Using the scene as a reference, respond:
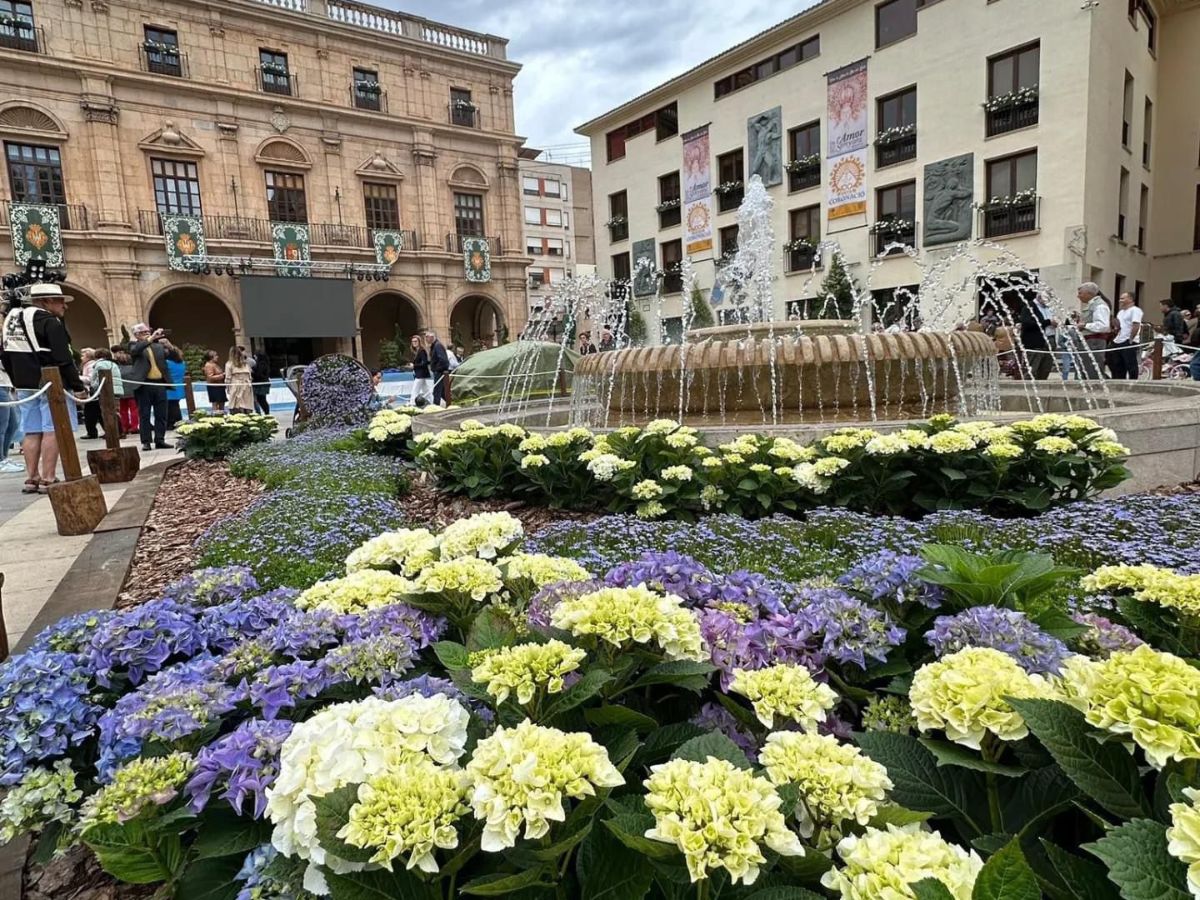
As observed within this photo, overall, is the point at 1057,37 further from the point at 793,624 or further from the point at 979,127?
the point at 793,624

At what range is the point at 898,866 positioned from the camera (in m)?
0.81

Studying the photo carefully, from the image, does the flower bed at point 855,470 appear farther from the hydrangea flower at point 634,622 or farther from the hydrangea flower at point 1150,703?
the hydrangea flower at point 1150,703

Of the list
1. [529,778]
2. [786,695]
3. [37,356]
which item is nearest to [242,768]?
[529,778]

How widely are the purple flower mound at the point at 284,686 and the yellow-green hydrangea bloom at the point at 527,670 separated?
0.42 m

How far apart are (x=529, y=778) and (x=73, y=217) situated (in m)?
28.4

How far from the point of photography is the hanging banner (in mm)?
27078

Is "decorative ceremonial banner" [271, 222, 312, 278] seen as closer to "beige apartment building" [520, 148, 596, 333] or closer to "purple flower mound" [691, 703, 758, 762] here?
"beige apartment building" [520, 148, 596, 333]

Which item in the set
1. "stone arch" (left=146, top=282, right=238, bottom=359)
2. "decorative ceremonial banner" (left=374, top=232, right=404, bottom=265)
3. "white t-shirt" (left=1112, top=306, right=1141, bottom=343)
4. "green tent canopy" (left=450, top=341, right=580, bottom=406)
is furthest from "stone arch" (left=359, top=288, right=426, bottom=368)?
"white t-shirt" (left=1112, top=306, right=1141, bottom=343)

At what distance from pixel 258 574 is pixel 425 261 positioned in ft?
92.7

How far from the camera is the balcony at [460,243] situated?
97.9ft

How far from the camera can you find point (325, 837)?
2.91ft

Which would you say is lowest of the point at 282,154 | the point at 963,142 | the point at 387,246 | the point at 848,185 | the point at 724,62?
the point at 387,246

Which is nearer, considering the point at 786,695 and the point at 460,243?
the point at 786,695

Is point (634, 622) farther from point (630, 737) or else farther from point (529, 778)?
point (529, 778)
